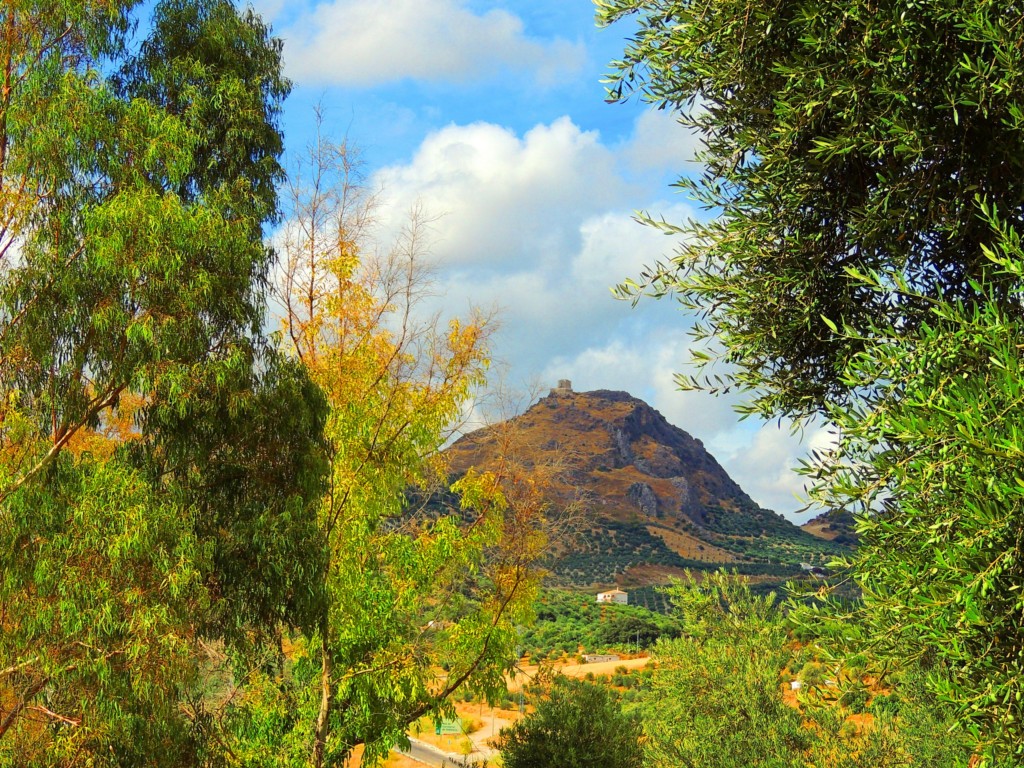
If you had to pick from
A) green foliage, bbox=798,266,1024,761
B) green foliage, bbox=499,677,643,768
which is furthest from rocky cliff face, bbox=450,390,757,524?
green foliage, bbox=798,266,1024,761

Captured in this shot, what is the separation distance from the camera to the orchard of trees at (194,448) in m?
10.6

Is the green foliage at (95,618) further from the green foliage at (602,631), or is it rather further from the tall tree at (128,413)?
the green foliage at (602,631)

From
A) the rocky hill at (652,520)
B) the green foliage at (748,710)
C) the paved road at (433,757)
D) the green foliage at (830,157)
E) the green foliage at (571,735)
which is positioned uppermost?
the rocky hill at (652,520)

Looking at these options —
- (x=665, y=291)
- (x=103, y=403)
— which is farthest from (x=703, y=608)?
(x=665, y=291)

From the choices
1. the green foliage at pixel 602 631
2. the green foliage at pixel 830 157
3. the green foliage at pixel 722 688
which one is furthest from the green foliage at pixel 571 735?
the green foliage at pixel 602 631

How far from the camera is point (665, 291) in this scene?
5.62 metres

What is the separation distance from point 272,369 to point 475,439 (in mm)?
5026

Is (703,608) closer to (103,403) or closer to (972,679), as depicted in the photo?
(103,403)

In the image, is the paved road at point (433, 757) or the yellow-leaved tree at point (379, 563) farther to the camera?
the paved road at point (433, 757)

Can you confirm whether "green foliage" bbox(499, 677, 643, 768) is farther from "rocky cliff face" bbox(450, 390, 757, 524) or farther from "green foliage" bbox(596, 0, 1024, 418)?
"rocky cliff face" bbox(450, 390, 757, 524)

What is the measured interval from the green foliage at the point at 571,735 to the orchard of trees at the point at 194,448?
640 cm

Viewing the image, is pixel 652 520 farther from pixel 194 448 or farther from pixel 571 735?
pixel 194 448

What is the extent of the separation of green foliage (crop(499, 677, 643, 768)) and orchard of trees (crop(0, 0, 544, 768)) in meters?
6.40

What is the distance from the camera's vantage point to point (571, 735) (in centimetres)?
2070
